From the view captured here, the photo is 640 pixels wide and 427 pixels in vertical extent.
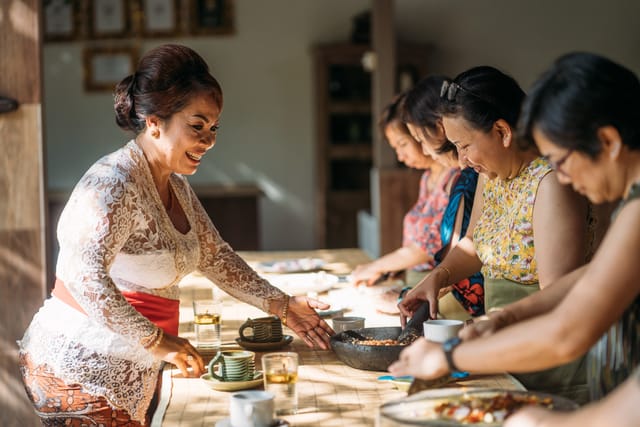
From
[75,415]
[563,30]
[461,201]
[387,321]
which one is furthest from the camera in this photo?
[563,30]

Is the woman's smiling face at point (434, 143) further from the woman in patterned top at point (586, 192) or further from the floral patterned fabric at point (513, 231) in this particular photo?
the woman in patterned top at point (586, 192)

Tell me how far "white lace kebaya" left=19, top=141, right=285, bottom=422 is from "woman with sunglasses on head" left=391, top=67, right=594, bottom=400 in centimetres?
76

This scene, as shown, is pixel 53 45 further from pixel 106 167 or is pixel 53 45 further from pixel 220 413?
pixel 220 413

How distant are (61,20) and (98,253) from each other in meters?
7.18

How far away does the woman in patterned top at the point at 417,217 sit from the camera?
3.75 metres

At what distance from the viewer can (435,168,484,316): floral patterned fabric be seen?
3090 millimetres

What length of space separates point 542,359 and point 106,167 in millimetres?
1316

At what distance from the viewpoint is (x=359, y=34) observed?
8414 mm

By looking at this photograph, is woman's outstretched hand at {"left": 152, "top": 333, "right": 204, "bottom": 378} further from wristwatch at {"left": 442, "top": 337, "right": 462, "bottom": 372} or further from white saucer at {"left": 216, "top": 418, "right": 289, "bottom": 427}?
wristwatch at {"left": 442, "top": 337, "right": 462, "bottom": 372}

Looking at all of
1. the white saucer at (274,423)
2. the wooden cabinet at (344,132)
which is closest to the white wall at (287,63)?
the wooden cabinet at (344,132)

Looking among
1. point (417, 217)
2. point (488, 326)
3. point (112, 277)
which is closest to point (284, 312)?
point (112, 277)

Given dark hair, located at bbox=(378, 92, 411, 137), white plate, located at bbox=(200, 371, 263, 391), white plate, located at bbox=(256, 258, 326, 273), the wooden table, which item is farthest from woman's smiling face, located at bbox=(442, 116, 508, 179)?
white plate, located at bbox=(256, 258, 326, 273)

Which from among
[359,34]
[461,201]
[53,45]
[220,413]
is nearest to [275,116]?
[359,34]

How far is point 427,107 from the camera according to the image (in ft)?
11.3
